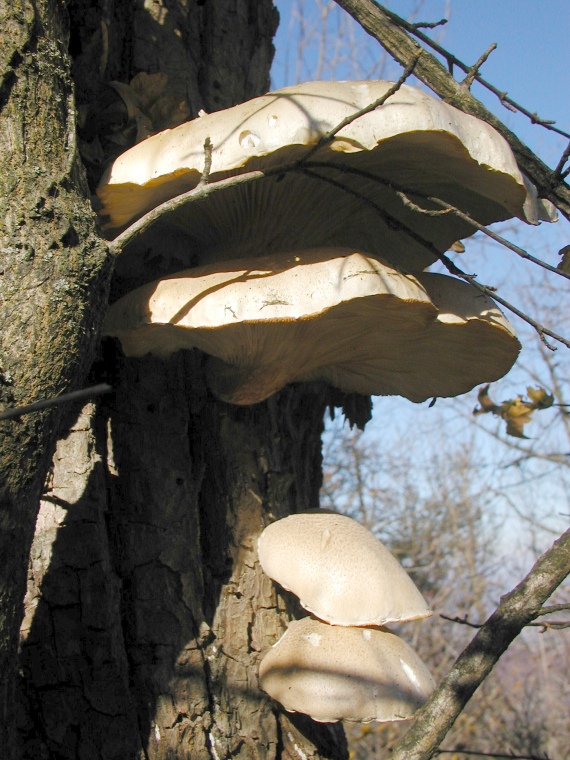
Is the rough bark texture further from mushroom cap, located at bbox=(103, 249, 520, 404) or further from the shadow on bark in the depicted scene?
the shadow on bark

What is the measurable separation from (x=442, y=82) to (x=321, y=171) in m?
0.58

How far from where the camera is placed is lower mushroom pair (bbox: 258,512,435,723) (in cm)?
181

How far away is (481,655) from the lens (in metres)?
1.55

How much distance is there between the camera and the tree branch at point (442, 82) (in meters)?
1.99

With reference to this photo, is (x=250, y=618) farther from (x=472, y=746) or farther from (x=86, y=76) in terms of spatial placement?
(x=472, y=746)

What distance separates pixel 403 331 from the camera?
1917 millimetres

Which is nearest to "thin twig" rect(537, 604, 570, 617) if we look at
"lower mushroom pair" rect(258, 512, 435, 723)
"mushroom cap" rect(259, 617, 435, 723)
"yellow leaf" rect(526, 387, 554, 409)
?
"lower mushroom pair" rect(258, 512, 435, 723)

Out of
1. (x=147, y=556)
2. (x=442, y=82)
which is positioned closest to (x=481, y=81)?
(x=442, y=82)

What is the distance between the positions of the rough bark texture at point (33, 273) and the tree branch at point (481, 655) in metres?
0.87

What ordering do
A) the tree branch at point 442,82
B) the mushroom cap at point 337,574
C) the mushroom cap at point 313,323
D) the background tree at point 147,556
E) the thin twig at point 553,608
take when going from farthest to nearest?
the tree branch at point 442,82
the mushroom cap at point 337,574
the background tree at point 147,556
the mushroom cap at point 313,323
the thin twig at point 553,608

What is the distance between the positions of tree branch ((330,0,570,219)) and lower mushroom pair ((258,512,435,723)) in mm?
1190

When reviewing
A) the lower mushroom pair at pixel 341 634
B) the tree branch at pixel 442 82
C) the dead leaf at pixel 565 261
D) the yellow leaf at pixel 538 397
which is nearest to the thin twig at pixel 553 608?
the lower mushroom pair at pixel 341 634

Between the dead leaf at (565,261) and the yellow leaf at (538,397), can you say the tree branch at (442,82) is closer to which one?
the dead leaf at (565,261)

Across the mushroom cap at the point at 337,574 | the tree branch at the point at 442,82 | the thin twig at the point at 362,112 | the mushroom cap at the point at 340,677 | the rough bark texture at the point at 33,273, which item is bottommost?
the mushroom cap at the point at 340,677
